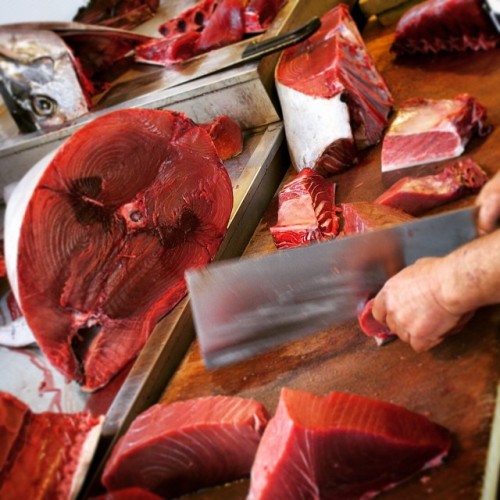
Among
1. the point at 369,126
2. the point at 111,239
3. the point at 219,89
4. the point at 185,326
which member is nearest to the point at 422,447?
the point at 185,326

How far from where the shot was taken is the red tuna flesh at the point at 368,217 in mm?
2820

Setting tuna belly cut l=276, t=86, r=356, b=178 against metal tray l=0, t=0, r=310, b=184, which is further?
metal tray l=0, t=0, r=310, b=184

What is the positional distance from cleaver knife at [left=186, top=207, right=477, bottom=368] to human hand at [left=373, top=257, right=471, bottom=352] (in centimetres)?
13

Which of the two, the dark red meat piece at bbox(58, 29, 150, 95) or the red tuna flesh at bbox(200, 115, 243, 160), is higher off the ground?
the dark red meat piece at bbox(58, 29, 150, 95)

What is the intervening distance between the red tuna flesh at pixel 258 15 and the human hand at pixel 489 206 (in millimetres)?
3078

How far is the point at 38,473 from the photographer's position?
7.55 ft

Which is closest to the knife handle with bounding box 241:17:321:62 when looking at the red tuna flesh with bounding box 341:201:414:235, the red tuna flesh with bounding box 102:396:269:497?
the red tuna flesh with bounding box 341:201:414:235

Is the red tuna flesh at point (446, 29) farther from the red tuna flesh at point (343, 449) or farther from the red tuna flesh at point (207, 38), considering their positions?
the red tuna flesh at point (343, 449)

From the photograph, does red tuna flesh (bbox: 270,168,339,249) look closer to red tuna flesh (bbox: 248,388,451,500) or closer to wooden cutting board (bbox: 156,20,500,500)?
wooden cutting board (bbox: 156,20,500,500)

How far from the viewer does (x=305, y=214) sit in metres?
3.29

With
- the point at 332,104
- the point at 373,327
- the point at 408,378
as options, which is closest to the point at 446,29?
the point at 332,104

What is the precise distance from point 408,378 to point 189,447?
889mm

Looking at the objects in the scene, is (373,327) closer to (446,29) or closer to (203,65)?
(203,65)

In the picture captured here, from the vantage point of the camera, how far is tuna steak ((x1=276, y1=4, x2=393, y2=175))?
3641 mm
